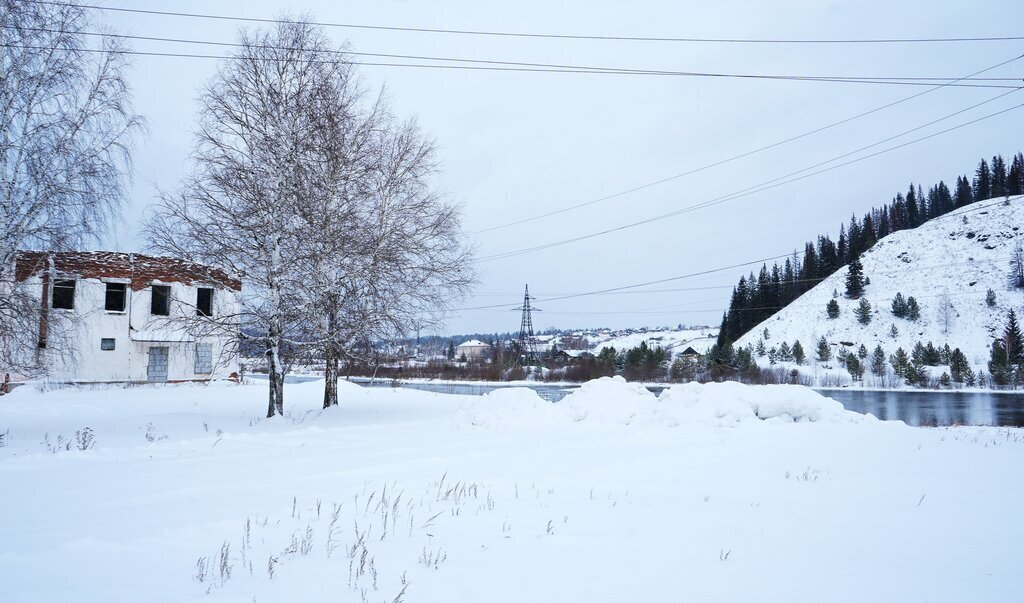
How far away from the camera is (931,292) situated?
72.8 m

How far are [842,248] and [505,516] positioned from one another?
117 m

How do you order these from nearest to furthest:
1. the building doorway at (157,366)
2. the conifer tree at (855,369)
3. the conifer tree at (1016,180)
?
the building doorway at (157,366) → the conifer tree at (855,369) → the conifer tree at (1016,180)

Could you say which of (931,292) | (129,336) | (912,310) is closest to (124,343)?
(129,336)

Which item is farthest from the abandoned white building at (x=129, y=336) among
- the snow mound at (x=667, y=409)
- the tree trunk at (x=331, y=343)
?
the snow mound at (x=667, y=409)

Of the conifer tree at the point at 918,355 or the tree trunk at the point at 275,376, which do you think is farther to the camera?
the conifer tree at the point at 918,355

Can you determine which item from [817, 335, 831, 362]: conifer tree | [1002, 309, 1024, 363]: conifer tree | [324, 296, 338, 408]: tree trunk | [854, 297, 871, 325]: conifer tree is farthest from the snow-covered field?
[854, 297, 871, 325]: conifer tree

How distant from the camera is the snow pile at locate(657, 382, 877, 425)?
557 inches

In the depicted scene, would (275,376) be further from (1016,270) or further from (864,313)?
(1016,270)

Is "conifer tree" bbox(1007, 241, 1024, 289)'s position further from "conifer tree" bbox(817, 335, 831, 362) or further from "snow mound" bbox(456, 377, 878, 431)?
"snow mound" bbox(456, 377, 878, 431)

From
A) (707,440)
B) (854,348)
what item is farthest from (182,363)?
(854,348)

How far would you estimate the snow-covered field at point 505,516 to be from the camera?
3766 mm

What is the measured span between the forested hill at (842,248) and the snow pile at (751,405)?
221ft

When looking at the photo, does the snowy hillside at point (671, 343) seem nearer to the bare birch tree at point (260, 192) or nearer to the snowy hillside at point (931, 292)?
the snowy hillside at point (931, 292)

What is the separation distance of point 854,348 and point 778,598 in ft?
240
